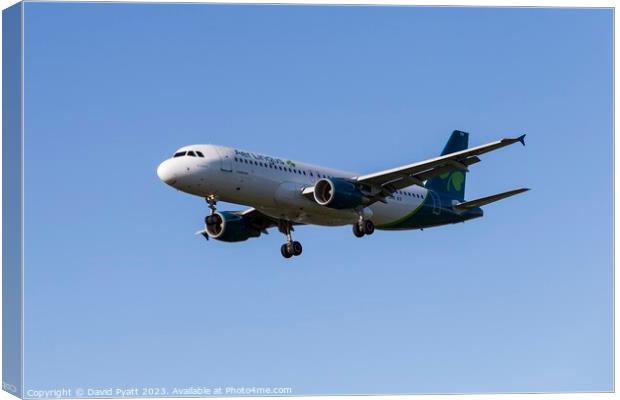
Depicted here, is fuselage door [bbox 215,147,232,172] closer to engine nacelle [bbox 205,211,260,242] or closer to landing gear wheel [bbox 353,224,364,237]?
engine nacelle [bbox 205,211,260,242]

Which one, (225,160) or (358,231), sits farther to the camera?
(358,231)

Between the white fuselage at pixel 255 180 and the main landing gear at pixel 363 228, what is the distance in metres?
0.41

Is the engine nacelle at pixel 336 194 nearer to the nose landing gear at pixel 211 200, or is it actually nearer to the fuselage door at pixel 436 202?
the nose landing gear at pixel 211 200

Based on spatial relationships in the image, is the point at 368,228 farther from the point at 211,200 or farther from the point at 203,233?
the point at 203,233

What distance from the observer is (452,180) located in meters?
60.8

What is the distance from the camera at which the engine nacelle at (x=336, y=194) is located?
1967 inches

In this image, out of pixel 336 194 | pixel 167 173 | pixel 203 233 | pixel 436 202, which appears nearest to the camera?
pixel 167 173

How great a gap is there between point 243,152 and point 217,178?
207cm

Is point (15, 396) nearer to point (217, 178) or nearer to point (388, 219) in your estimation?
point (217, 178)

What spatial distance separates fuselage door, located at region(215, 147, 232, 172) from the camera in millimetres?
48250

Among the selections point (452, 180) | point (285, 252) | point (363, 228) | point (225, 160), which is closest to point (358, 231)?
point (363, 228)

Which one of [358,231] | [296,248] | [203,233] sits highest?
[203,233]

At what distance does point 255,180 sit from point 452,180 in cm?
1501

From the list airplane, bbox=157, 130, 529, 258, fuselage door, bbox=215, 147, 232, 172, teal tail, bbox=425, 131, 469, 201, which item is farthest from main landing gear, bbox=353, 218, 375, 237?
teal tail, bbox=425, 131, 469, 201
